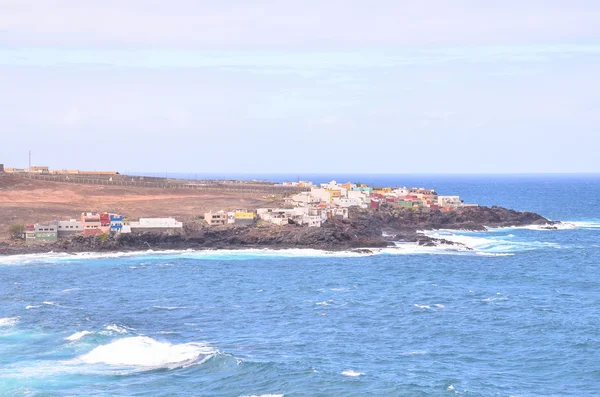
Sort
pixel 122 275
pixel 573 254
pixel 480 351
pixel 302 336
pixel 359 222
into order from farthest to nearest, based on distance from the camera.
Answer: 1. pixel 359 222
2. pixel 573 254
3. pixel 122 275
4. pixel 302 336
5. pixel 480 351

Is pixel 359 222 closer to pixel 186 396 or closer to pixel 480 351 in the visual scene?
pixel 480 351

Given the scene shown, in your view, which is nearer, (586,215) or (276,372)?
(276,372)

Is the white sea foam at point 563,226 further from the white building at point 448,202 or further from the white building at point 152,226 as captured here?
the white building at point 152,226

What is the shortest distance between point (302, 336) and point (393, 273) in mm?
27723

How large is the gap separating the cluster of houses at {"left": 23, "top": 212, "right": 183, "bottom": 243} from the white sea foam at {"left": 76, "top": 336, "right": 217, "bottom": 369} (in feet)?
158

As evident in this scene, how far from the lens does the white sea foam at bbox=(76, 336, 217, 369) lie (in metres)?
42.3

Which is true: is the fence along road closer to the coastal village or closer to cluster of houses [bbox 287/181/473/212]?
cluster of houses [bbox 287/181/473/212]

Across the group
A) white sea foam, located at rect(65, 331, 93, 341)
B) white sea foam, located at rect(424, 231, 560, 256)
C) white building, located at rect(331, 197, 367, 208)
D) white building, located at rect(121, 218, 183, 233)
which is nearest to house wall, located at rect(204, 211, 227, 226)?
white building, located at rect(121, 218, 183, 233)

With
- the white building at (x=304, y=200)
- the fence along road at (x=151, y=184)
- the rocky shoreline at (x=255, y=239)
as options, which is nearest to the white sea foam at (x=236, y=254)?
the rocky shoreline at (x=255, y=239)

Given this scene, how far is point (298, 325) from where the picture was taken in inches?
2039

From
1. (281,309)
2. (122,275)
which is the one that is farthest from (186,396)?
(122,275)

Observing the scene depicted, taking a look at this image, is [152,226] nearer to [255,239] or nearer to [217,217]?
[217,217]

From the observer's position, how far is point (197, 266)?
79.0m

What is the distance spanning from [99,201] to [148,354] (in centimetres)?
8453
